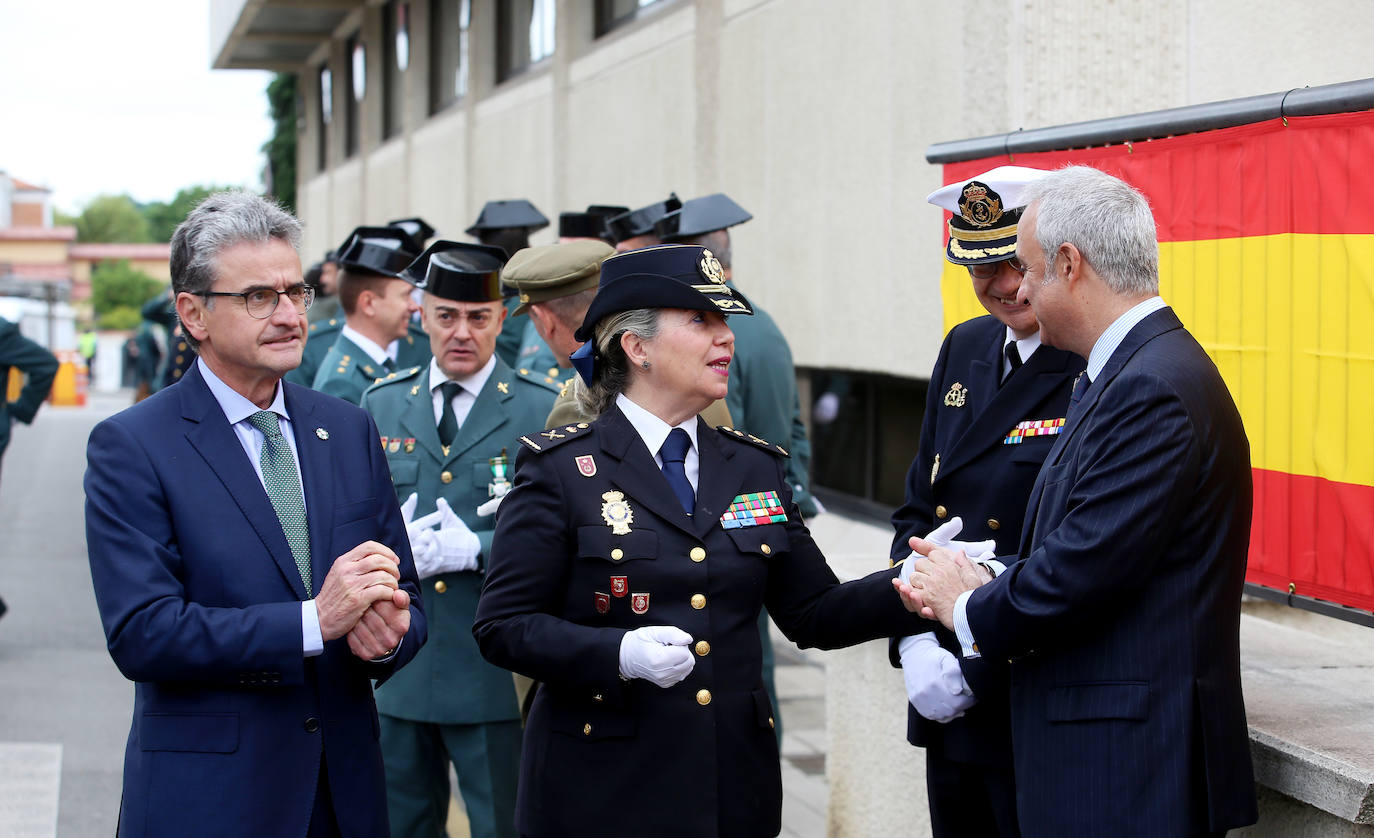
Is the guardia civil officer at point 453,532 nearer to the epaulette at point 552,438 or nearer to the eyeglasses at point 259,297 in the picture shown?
the epaulette at point 552,438

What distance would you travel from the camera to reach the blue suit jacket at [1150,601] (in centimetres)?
248

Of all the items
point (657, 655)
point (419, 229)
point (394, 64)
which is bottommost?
point (657, 655)

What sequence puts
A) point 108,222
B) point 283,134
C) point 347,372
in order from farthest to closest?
point 108,222 → point 283,134 → point 347,372

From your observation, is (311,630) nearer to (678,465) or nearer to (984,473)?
(678,465)

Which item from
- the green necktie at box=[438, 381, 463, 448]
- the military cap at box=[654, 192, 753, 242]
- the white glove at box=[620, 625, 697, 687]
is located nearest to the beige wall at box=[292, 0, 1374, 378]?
the military cap at box=[654, 192, 753, 242]

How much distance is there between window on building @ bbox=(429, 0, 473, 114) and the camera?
16859mm

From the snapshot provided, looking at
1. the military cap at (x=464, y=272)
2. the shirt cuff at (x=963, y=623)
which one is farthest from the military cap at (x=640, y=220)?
the shirt cuff at (x=963, y=623)

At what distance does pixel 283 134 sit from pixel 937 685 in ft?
92.1

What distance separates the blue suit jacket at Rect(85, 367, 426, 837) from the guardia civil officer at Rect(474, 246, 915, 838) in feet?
1.19

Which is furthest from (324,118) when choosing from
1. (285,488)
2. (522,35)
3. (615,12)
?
(285,488)

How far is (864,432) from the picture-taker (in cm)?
851

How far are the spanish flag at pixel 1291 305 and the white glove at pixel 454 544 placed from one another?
206cm

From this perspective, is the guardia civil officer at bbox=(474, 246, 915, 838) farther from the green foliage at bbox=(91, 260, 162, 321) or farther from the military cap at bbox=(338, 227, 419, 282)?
the green foliage at bbox=(91, 260, 162, 321)

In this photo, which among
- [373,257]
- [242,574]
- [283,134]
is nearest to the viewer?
[242,574]
